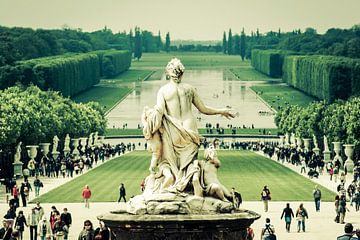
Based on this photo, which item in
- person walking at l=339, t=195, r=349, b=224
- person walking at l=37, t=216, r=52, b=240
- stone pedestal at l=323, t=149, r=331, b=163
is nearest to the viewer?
person walking at l=37, t=216, r=52, b=240

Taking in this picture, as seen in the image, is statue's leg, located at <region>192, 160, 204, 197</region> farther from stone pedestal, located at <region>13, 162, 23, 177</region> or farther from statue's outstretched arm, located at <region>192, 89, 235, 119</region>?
stone pedestal, located at <region>13, 162, 23, 177</region>

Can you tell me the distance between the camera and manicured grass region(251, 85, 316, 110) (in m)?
164

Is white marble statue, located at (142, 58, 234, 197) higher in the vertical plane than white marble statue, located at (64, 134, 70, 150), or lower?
higher

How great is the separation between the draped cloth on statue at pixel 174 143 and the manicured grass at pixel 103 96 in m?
142

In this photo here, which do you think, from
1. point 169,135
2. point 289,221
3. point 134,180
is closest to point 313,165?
point 134,180

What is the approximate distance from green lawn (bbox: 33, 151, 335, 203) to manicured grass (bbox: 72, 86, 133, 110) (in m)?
75.5

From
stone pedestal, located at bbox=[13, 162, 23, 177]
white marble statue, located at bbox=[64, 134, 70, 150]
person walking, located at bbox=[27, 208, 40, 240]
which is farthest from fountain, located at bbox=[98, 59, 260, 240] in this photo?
white marble statue, located at bbox=[64, 134, 70, 150]

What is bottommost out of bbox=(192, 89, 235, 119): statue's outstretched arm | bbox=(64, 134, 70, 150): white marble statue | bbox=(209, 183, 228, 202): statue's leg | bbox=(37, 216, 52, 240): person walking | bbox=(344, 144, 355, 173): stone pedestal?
bbox=(64, 134, 70, 150): white marble statue

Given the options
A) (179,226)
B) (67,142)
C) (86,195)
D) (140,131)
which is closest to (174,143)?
(179,226)

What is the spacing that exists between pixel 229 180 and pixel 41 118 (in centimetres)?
2630

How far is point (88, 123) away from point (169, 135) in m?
94.0

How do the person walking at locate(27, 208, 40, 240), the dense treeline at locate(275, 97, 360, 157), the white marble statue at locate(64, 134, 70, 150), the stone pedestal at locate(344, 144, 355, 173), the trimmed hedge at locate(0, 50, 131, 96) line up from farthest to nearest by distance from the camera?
the trimmed hedge at locate(0, 50, 131, 96) → the white marble statue at locate(64, 134, 70, 150) → the dense treeline at locate(275, 97, 360, 157) → the stone pedestal at locate(344, 144, 355, 173) → the person walking at locate(27, 208, 40, 240)

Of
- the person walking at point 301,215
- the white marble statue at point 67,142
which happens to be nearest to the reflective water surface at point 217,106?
the white marble statue at point 67,142

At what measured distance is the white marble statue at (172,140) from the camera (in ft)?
68.4
